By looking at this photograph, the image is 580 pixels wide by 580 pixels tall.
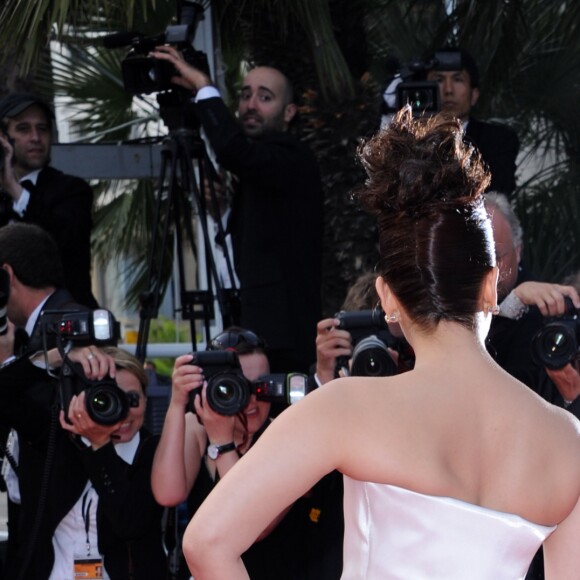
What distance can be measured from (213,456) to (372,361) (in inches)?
22.0

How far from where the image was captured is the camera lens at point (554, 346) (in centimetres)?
319

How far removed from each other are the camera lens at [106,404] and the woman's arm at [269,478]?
5.68ft

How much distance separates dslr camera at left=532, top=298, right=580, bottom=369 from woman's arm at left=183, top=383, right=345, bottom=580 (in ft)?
5.03

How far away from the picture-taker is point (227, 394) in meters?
3.41

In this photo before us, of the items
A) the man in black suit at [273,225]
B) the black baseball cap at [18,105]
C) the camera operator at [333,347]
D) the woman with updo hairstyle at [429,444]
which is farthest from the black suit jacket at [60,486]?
the woman with updo hairstyle at [429,444]

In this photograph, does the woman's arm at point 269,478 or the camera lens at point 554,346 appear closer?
the woman's arm at point 269,478

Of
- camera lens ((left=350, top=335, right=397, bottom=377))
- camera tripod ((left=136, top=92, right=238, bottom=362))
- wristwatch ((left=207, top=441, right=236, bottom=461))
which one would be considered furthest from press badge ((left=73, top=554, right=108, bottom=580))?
camera tripod ((left=136, top=92, right=238, bottom=362))

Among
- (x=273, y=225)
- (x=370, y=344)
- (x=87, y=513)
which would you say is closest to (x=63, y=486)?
(x=87, y=513)

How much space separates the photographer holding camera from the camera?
3572 millimetres

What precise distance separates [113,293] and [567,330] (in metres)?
16.9

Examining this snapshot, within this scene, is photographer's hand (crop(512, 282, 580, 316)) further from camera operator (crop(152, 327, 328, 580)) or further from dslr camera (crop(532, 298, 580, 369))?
camera operator (crop(152, 327, 328, 580))

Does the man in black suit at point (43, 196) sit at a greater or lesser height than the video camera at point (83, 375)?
greater

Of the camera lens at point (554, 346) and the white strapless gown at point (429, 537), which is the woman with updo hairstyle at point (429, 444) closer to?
the white strapless gown at point (429, 537)

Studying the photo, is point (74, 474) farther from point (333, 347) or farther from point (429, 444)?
point (429, 444)
